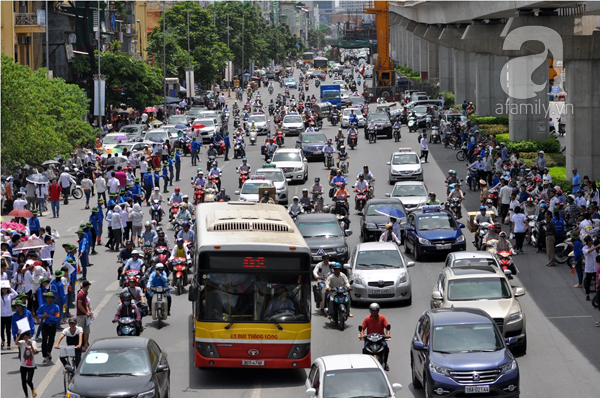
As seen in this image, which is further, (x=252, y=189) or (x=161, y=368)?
(x=252, y=189)

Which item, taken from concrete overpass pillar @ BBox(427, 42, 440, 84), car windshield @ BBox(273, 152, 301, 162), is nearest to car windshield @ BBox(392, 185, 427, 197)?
car windshield @ BBox(273, 152, 301, 162)

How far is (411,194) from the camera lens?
37969 millimetres

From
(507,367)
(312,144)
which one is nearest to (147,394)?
(507,367)

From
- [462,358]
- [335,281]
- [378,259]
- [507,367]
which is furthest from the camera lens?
[378,259]

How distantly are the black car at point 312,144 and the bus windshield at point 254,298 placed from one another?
3732cm

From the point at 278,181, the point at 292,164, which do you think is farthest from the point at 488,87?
the point at 278,181

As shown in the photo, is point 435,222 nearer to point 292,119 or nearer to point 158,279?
point 158,279

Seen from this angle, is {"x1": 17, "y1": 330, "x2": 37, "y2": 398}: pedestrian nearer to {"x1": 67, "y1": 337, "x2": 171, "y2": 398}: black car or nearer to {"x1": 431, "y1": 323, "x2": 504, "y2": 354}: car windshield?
{"x1": 67, "y1": 337, "x2": 171, "y2": 398}: black car

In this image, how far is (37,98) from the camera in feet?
159

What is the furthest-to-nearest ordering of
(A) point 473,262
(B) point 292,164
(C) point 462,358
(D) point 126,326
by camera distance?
(B) point 292,164, (A) point 473,262, (D) point 126,326, (C) point 462,358

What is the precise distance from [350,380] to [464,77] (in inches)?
2900

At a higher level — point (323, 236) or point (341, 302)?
point (323, 236)

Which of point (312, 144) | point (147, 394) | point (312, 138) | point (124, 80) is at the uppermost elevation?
point (124, 80)

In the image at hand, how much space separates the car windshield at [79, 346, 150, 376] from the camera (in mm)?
16539
